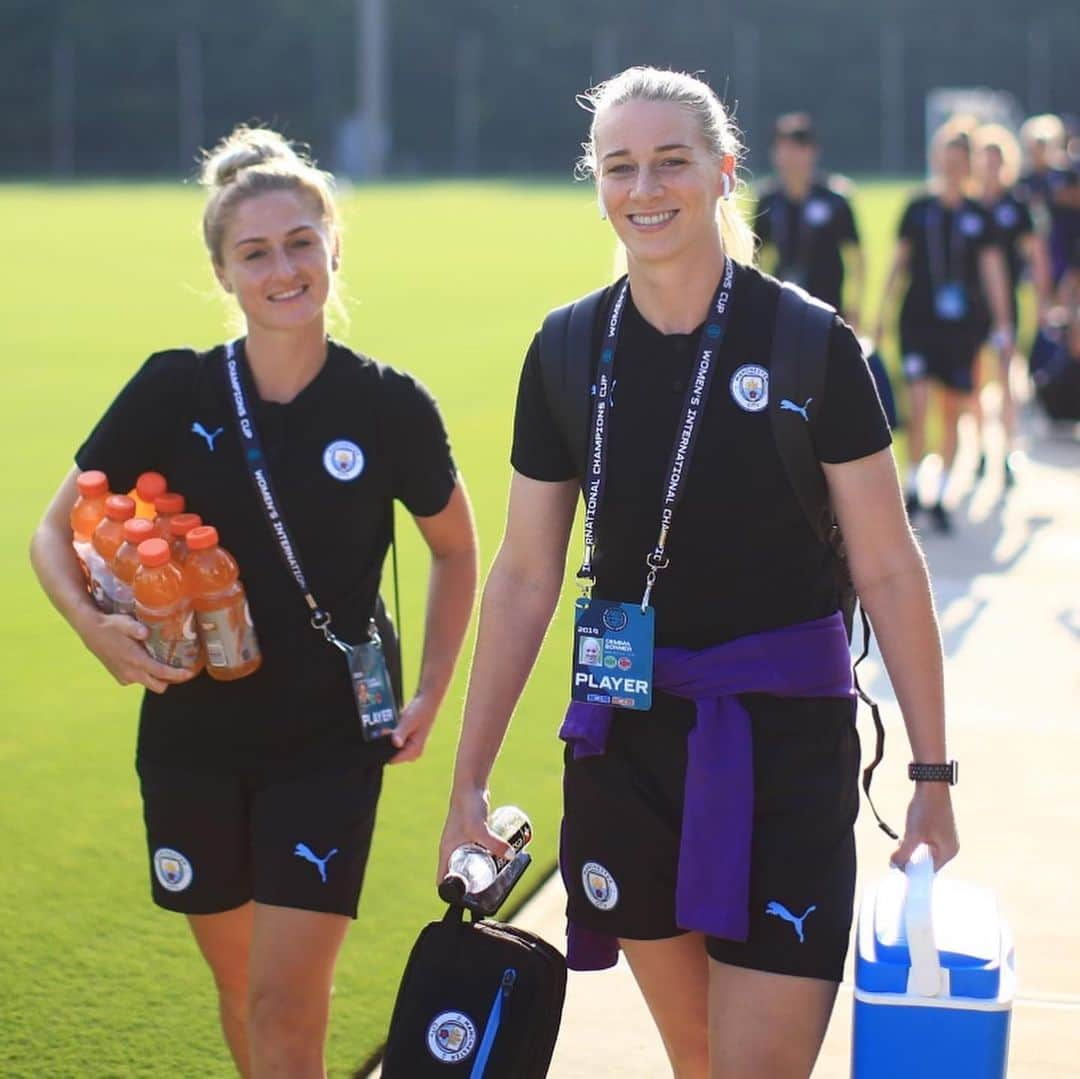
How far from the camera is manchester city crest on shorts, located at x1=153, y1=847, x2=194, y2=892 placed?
11.5ft

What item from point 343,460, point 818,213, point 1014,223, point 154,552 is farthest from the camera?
point 1014,223

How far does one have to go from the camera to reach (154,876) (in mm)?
3572

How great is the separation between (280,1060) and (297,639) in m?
0.77

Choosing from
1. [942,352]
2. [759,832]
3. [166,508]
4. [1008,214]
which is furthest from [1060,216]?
[759,832]

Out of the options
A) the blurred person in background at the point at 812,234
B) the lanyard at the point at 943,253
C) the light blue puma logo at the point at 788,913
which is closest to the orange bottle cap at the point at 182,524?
the light blue puma logo at the point at 788,913

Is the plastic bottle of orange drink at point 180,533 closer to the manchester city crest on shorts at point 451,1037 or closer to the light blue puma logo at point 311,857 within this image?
the light blue puma logo at point 311,857

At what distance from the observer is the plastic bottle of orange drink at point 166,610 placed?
3393 millimetres

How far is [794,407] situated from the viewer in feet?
Result: 9.47

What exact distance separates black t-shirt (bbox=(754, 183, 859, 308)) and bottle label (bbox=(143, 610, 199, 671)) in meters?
8.62

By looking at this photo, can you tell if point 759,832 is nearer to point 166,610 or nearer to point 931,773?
point 931,773

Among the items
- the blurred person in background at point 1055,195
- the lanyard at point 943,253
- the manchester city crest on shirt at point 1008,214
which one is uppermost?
the blurred person in background at point 1055,195

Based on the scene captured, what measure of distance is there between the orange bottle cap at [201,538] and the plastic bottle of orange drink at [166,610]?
47mm

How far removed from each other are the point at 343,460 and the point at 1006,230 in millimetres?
9457

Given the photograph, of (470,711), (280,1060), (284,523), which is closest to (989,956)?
(470,711)
